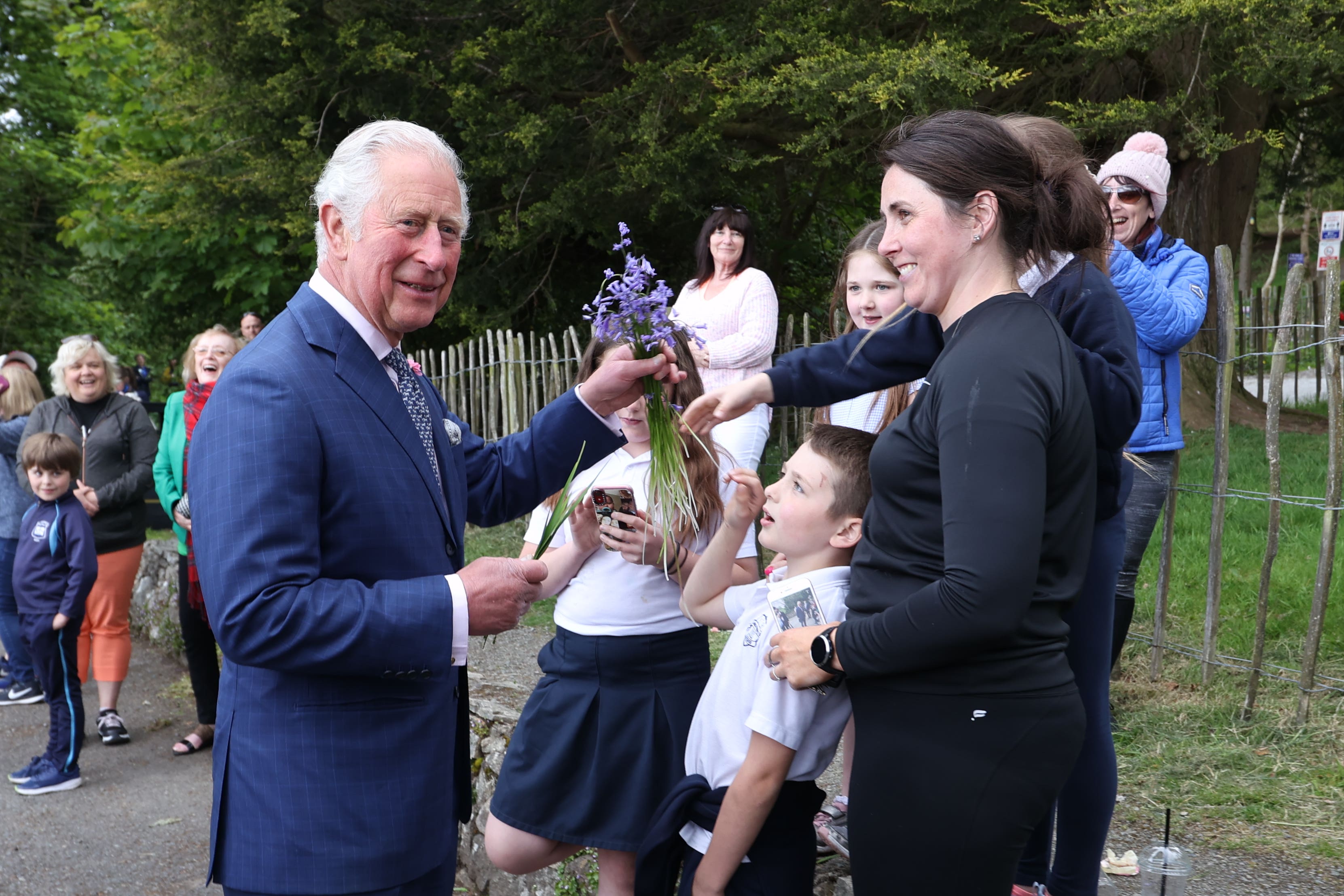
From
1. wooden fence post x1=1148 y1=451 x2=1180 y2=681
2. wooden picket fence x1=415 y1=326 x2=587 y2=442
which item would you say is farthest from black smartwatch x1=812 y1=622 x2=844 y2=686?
wooden picket fence x1=415 y1=326 x2=587 y2=442

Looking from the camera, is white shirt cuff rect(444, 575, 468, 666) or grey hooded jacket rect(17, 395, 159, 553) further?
grey hooded jacket rect(17, 395, 159, 553)

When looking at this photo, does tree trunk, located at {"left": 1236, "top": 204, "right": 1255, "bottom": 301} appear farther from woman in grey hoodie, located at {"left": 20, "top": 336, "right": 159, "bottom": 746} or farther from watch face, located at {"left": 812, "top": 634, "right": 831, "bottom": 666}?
watch face, located at {"left": 812, "top": 634, "right": 831, "bottom": 666}

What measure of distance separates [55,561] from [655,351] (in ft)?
14.0

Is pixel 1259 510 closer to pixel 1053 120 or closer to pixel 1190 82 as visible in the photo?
pixel 1190 82

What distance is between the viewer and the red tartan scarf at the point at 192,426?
5.47 meters

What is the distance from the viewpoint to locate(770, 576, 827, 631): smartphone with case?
7.36 feet

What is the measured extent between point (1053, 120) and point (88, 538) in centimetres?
518

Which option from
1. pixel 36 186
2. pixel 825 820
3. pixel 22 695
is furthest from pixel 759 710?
pixel 36 186

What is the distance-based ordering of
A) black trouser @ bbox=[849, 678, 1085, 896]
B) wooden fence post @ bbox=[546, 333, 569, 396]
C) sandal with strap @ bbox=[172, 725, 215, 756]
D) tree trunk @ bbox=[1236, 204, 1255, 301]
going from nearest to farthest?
black trouser @ bbox=[849, 678, 1085, 896] → sandal with strap @ bbox=[172, 725, 215, 756] → wooden fence post @ bbox=[546, 333, 569, 396] → tree trunk @ bbox=[1236, 204, 1255, 301]

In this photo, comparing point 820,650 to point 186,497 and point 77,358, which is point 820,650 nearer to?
point 186,497

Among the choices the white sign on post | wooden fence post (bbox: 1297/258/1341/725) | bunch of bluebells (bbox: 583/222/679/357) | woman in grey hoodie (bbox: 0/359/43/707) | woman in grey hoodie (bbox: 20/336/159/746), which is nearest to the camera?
bunch of bluebells (bbox: 583/222/679/357)

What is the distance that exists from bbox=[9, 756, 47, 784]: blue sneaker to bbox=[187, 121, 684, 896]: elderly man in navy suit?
419 centimetres

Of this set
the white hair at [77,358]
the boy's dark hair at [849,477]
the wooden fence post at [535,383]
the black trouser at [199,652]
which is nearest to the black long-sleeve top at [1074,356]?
the boy's dark hair at [849,477]

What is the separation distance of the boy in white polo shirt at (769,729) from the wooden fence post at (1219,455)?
2819mm
